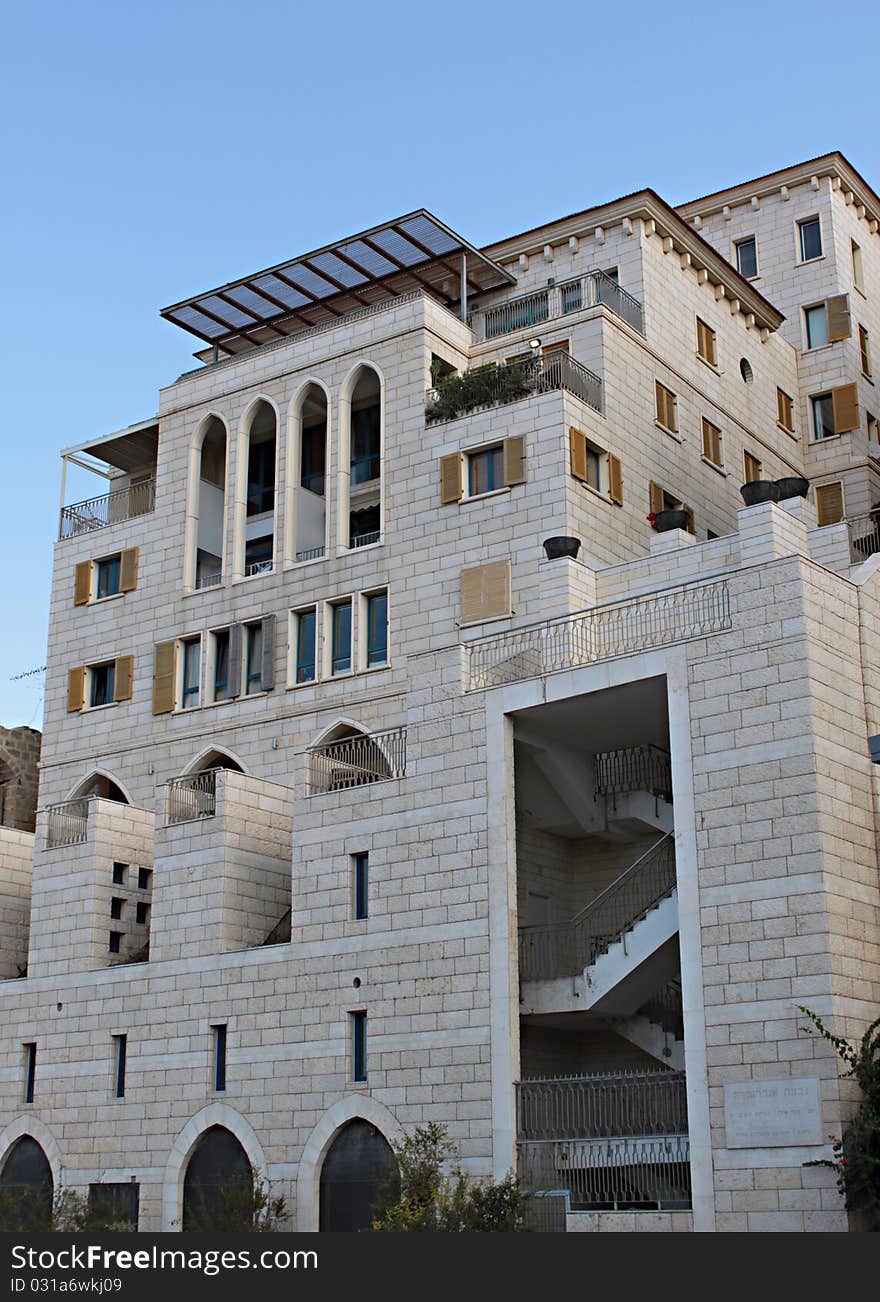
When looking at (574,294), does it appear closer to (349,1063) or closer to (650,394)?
Result: (650,394)

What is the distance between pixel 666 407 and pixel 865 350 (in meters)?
9.62

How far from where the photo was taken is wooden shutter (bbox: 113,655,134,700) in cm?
3606

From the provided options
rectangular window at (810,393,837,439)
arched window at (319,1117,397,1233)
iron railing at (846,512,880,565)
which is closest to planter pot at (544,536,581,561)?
iron railing at (846,512,880,565)

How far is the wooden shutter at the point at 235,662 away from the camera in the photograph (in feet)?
112

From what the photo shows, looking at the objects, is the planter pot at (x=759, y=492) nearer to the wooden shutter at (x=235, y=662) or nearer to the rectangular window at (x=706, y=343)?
the rectangular window at (x=706, y=343)

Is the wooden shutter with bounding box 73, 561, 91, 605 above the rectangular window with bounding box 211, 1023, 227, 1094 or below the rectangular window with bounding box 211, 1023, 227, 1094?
above

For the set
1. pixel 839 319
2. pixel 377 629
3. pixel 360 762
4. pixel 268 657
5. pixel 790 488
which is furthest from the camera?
pixel 839 319

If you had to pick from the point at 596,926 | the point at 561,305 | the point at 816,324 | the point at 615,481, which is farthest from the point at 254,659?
the point at 816,324

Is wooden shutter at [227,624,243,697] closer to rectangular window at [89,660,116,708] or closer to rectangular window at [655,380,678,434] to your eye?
rectangular window at [89,660,116,708]

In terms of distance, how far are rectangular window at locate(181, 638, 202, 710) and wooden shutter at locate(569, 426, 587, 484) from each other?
943 centimetres

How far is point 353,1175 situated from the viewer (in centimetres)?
2489

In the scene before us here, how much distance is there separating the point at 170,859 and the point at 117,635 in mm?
8607

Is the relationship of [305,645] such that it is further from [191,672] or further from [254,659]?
[191,672]

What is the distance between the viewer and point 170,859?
29.8 m
